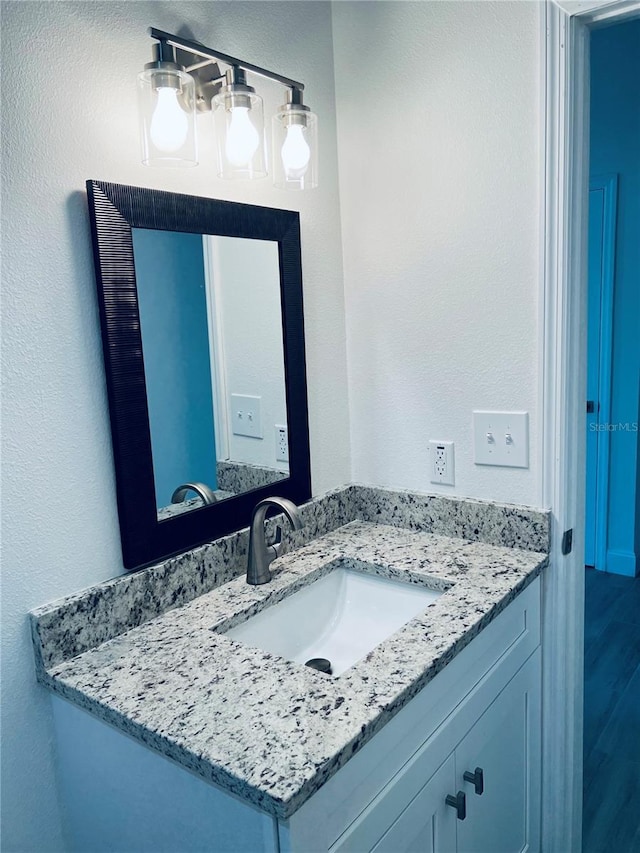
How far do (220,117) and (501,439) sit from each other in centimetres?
93

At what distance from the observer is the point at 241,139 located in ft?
4.25

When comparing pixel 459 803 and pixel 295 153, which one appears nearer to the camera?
pixel 459 803

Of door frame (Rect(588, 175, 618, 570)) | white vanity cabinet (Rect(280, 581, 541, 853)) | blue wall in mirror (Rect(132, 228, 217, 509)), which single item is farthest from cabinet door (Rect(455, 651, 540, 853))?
door frame (Rect(588, 175, 618, 570))

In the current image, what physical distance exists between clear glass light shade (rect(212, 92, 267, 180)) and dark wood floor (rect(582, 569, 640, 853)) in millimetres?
1918

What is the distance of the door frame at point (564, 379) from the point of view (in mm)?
1359

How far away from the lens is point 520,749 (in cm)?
152

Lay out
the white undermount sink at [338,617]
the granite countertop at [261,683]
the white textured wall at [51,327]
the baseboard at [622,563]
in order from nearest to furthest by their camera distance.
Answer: the granite countertop at [261,683] < the white textured wall at [51,327] < the white undermount sink at [338,617] < the baseboard at [622,563]

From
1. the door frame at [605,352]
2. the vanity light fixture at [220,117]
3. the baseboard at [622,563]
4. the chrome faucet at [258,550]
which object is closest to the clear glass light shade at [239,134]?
the vanity light fixture at [220,117]

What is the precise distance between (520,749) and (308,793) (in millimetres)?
880

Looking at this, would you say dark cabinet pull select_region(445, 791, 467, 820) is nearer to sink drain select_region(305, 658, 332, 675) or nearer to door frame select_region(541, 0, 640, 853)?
sink drain select_region(305, 658, 332, 675)

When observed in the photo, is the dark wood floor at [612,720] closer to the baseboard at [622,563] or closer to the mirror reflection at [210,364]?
the baseboard at [622,563]

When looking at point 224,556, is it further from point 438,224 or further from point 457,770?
point 438,224

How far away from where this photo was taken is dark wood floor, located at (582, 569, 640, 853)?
1.83 meters

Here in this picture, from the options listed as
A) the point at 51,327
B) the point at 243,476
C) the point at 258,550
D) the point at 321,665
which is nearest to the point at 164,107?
the point at 51,327
